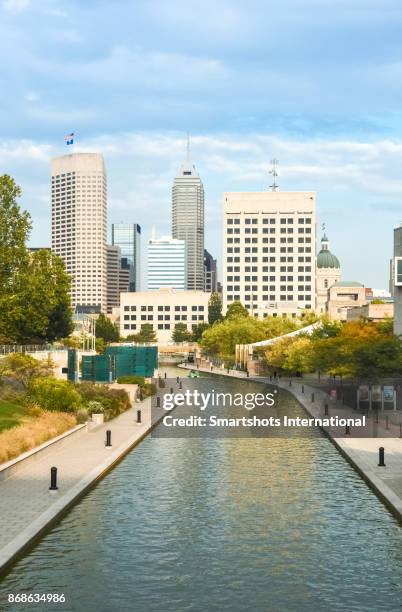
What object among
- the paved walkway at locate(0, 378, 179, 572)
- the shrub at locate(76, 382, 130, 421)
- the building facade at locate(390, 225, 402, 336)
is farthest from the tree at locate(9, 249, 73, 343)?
the building facade at locate(390, 225, 402, 336)

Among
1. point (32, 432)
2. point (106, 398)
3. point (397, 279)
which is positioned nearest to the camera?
point (32, 432)

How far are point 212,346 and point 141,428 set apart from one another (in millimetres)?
112959

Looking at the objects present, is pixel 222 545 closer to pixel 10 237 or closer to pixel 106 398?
pixel 106 398

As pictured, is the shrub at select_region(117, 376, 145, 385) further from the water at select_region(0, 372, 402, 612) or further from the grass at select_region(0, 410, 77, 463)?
the water at select_region(0, 372, 402, 612)

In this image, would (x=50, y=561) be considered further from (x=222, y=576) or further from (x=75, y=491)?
(x=75, y=491)

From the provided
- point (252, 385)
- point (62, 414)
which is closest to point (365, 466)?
point (62, 414)

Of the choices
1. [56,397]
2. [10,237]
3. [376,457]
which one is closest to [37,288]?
[10,237]

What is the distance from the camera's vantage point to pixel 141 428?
46.1 meters

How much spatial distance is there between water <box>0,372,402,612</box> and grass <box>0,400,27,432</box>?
864 cm

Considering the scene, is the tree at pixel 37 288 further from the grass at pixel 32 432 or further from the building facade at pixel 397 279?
the building facade at pixel 397 279

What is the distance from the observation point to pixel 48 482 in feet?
93.1

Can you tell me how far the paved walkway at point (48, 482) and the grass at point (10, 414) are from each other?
2.94 metres

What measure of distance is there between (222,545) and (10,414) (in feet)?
79.4

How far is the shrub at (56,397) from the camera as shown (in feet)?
156
